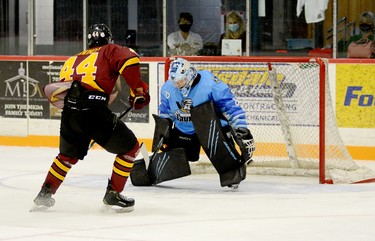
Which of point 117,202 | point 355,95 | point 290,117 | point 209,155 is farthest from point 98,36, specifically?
point 355,95

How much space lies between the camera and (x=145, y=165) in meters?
7.17

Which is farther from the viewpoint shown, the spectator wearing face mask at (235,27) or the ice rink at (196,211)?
the spectator wearing face mask at (235,27)

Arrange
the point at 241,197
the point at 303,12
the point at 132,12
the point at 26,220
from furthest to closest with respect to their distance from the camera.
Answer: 1. the point at 132,12
2. the point at 303,12
3. the point at 241,197
4. the point at 26,220

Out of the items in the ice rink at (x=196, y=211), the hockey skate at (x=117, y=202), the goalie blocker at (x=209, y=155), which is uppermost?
the goalie blocker at (x=209, y=155)

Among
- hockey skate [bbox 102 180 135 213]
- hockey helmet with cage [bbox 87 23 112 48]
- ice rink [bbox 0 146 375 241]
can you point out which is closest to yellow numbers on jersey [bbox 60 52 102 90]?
hockey helmet with cage [bbox 87 23 112 48]

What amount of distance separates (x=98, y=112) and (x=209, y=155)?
1313 mm

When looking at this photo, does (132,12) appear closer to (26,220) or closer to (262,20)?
(262,20)

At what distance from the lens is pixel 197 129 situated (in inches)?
277

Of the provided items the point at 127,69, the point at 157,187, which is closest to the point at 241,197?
the point at 157,187

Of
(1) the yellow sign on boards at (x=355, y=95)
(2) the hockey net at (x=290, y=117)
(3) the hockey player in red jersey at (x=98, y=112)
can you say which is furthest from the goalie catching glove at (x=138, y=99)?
(1) the yellow sign on boards at (x=355, y=95)

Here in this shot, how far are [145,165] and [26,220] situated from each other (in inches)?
62.0

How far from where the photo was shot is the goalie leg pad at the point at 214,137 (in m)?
6.96

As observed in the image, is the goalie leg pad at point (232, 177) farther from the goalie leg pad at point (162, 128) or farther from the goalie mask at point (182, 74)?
the goalie mask at point (182, 74)

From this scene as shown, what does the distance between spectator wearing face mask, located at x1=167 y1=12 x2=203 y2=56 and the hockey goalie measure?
257 cm
